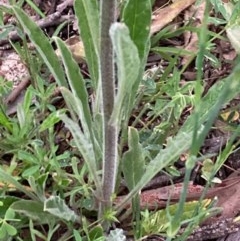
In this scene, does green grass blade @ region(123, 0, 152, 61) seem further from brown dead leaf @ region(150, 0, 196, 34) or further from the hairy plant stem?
brown dead leaf @ region(150, 0, 196, 34)

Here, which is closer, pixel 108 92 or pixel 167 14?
pixel 108 92

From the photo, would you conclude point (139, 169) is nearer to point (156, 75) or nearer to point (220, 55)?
point (156, 75)

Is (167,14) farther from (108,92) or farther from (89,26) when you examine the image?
(108,92)

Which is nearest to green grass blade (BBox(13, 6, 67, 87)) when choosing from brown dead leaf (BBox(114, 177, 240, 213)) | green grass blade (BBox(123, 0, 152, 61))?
green grass blade (BBox(123, 0, 152, 61))

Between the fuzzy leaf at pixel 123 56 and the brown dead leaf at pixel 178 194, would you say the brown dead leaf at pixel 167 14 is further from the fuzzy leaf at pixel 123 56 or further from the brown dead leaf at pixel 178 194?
the fuzzy leaf at pixel 123 56

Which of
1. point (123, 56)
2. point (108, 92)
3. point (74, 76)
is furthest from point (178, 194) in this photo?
point (123, 56)

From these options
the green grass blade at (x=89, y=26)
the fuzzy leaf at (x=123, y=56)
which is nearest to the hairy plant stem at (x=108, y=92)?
the fuzzy leaf at (x=123, y=56)
